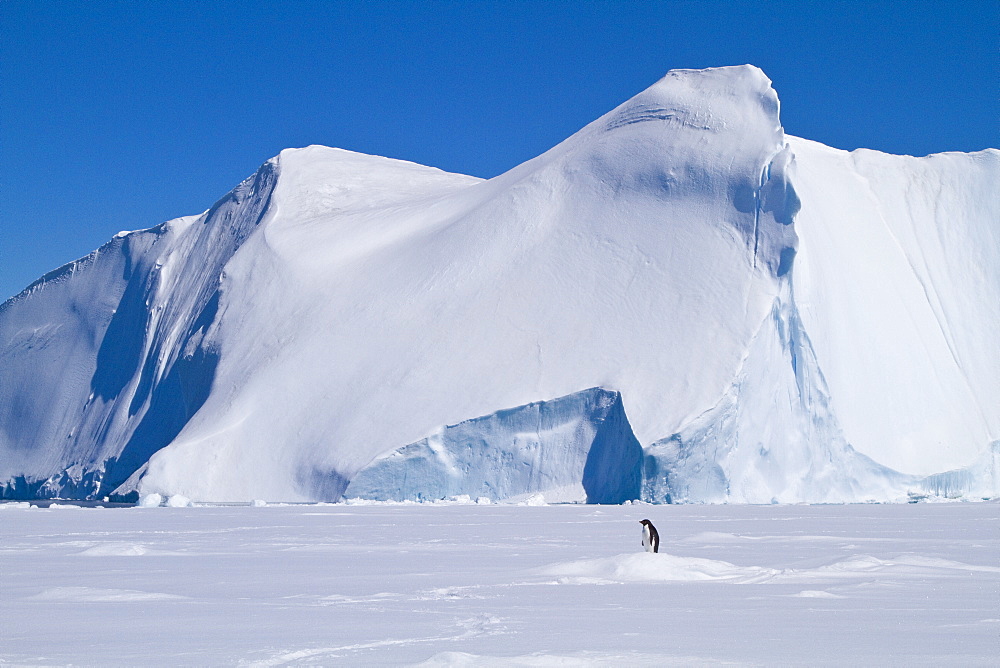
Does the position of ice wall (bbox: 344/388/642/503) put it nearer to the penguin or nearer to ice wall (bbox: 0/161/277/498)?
ice wall (bbox: 0/161/277/498)

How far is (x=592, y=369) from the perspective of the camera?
77.0ft

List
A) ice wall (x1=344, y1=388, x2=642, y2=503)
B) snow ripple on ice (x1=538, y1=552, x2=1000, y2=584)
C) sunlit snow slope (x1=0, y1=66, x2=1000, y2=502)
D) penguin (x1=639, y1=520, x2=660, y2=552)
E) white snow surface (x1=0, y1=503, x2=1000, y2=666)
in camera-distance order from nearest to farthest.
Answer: white snow surface (x1=0, y1=503, x2=1000, y2=666), snow ripple on ice (x1=538, y1=552, x2=1000, y2=584), penguin (x1=639, y1=520, x2=660, y2=552), ice wall (x1=344, y1=388, x2=642, y2=503), sunlit snow slope (x1=0, y1=66, x2=1000, y2=502)

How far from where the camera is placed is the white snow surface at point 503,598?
16.1 feet

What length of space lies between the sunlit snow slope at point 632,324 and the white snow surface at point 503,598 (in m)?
9.40

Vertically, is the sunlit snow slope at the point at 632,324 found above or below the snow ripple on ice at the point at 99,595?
above

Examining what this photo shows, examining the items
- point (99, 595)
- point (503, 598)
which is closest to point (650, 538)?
point (503, 598)

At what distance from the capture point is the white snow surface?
4906 mm

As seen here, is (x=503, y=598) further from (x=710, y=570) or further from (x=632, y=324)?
(x=632, y=324)

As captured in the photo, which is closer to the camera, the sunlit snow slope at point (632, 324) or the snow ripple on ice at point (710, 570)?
the snow ripple on ice at point (710, 570)

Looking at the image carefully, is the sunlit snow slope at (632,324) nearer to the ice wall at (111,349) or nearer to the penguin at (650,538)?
the ice wall at (111,349)

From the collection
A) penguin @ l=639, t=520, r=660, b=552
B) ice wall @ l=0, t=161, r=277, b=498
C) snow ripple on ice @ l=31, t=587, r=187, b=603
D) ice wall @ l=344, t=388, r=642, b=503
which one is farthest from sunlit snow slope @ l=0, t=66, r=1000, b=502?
snow ripple on ice @ l=31, t=587, r=187, b=603

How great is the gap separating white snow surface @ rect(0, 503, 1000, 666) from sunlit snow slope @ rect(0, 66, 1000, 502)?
9403 mm

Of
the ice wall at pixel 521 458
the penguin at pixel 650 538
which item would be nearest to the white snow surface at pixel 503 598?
the penguin at pixel 650 538

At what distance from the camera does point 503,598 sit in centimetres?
686
